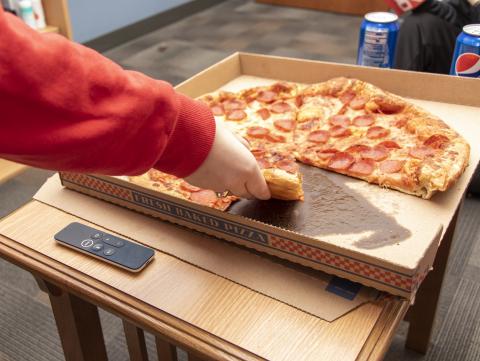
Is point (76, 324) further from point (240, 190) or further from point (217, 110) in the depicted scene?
point (217, 110)

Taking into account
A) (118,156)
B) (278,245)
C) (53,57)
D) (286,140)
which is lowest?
(286,140)

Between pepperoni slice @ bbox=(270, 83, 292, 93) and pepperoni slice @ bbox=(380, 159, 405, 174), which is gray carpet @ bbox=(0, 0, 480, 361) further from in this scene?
pepperoni slice @ bbox=(270, 83, 292, 93)

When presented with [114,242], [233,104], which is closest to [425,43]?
[233,104]

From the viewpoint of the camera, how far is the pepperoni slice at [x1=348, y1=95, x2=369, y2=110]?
1.42m

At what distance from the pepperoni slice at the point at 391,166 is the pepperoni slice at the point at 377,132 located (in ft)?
0.44

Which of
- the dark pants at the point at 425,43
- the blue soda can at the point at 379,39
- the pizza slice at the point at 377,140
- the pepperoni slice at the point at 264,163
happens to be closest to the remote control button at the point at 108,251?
the pepperoni slice at the point at 264,163

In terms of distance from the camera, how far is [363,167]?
1.16 metres

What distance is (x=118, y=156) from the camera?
64 cm

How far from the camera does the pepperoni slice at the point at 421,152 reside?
1.17 meters

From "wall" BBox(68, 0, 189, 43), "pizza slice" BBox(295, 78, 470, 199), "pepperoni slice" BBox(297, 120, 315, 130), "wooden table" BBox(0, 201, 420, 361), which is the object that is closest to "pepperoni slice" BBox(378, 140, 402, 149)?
"pizza slice" BBox(295, 78, 470, 199)

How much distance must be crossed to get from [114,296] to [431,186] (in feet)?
2.12

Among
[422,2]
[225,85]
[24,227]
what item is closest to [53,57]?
[24,227]

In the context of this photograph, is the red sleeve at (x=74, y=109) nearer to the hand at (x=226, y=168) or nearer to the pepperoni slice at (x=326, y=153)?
the hand at (x=226, y=168)

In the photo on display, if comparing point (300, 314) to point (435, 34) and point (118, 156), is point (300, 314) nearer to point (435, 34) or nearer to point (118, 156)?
point (118, 156)
